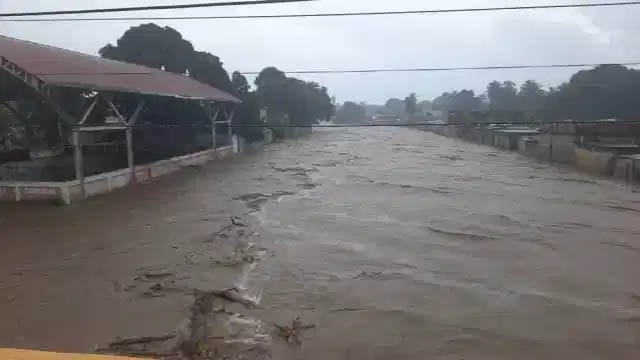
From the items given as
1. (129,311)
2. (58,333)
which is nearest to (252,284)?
(129,311)

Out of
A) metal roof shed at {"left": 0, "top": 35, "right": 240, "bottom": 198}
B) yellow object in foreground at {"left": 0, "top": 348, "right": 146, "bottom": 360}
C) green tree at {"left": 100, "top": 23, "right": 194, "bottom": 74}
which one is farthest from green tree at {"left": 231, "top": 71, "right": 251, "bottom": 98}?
yellow object in foreground at {"left": 0, "top": 348, "right": 146, "bottom": 360}

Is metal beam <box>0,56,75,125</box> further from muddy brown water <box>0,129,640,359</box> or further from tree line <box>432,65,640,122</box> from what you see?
tree line <box>432,65,640,122</box>

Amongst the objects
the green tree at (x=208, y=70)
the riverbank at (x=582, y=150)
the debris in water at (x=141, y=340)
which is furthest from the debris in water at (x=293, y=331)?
the green tree at (x=208, y=70)

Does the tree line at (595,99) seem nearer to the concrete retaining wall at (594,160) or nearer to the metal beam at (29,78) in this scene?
the concrete retaining wall at (594,160)

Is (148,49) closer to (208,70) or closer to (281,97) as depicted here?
(208,70)

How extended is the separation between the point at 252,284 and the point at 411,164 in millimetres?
21322

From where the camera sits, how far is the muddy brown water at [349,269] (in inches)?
258

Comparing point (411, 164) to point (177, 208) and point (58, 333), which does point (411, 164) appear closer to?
point (177, 208)

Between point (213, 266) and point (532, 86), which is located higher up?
point (532, 86)

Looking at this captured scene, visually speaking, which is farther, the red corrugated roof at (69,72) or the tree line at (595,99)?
the tree line at (595,99)

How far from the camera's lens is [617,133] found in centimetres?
3183

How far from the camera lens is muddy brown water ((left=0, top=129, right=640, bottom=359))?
6.56m

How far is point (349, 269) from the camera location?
9.49 metres

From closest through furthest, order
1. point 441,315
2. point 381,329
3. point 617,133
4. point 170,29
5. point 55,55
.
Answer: point 381,329 → point 441,315 → point 55,55 → point 617,133 → point 170,29
